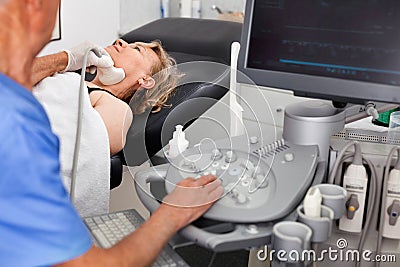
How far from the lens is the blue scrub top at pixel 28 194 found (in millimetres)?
719

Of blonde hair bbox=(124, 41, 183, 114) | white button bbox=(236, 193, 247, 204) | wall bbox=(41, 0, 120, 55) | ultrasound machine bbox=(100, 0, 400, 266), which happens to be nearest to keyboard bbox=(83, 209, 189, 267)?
ultrasound machine bbox=(100, 0, 400, 266)

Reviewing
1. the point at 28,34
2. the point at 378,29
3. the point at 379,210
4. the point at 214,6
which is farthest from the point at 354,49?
the point at 214,6

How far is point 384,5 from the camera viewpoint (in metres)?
1.02

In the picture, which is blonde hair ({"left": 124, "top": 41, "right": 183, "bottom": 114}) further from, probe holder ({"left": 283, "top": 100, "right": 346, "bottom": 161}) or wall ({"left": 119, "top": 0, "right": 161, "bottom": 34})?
wall ({"left": 119, "top": 0, "right": 161, "bottom": 34})

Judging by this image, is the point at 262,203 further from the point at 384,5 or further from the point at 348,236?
the point at 384,5

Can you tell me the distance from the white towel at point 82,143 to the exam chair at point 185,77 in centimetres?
8

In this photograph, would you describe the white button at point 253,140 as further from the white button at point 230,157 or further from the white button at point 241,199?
the white button at point 241,199

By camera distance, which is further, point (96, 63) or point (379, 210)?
point (96, 63)

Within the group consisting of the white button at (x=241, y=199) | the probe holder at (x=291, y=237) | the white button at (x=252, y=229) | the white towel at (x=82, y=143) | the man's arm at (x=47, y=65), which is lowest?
the white towel at (x=82, y=143)

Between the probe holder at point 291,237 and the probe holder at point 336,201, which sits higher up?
the probe holder at point 336,201

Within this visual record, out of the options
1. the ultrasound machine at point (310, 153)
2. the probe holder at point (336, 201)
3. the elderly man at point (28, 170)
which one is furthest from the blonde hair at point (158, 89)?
the elderly man at point (28, 170)

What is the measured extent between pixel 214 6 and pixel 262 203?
7.13 feet

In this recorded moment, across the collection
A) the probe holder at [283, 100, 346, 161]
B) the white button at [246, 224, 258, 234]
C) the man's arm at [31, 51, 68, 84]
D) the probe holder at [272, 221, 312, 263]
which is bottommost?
the white button at [246, 224, 258, 234]

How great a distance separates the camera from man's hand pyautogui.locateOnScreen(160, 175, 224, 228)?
1006 millimetres
